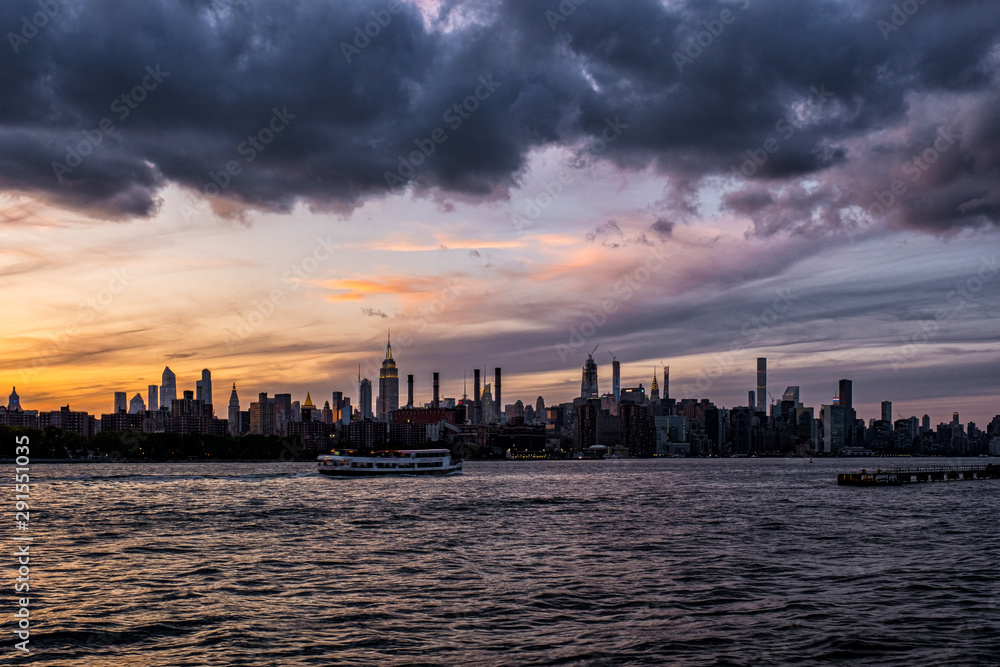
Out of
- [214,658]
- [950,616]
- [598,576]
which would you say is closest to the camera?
[214,658]

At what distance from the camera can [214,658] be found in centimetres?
3388

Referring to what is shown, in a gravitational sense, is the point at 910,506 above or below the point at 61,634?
below

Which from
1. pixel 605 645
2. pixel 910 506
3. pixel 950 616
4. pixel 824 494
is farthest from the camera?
pixel 824 494

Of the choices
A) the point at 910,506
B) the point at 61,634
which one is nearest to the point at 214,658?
the point at 61,634

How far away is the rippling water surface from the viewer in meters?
36.0

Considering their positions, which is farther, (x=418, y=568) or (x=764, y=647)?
(x=418, y=568)

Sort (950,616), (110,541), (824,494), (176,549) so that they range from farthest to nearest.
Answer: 1. (824,494)
2. (110,541)
3. (176,549)
4. (950,616)

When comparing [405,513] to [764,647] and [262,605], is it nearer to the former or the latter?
[262,605]

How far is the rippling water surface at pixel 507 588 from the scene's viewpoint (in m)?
36.0

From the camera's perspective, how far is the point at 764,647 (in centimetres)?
3675

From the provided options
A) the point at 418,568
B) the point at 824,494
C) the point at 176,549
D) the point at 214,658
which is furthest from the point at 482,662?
the point at 824,494

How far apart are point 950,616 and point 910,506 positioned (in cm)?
7965

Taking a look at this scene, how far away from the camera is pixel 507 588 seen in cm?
4947

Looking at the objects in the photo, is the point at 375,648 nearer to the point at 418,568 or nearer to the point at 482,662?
the point at 482,662
